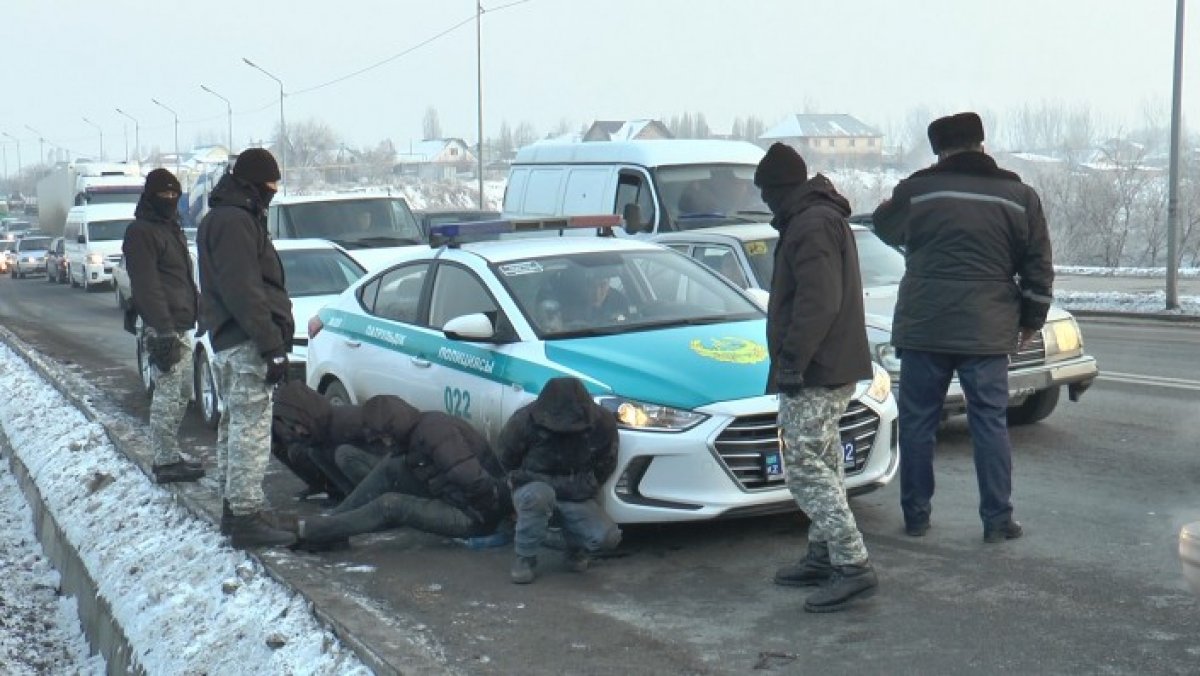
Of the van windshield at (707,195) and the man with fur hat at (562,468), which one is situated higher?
the van windshield at (707,195)

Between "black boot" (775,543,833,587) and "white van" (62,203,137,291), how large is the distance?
32.5 metres

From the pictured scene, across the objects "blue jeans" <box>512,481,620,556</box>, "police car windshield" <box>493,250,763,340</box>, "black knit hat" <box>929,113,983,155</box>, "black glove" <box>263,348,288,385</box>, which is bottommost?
"blue jeans" <box>512,481,620,556</box>

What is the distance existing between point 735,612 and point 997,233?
7.07 feet

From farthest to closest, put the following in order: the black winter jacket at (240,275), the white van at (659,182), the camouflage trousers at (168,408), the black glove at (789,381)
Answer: the white van at (659,182) → the camouflage trousers at (168,408) → the black winter jacket at (240,275) → the black glove at (789,381)

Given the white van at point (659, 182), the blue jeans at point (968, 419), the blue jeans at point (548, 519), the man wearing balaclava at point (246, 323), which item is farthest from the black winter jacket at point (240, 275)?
the white van at point (659, 182)

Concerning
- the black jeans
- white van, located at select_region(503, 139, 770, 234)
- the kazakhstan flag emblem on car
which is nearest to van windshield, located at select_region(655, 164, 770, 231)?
white van, located at select_region(503, 139, 770, 234)

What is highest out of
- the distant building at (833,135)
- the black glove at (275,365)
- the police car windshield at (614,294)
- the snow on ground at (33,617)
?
the distant building at (833,135)

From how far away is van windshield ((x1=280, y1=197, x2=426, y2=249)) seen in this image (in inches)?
728

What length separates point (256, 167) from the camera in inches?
288

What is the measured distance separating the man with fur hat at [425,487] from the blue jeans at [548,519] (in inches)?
19.0

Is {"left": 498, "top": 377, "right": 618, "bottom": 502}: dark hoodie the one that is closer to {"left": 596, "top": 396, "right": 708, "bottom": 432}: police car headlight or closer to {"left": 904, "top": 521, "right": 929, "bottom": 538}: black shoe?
{"left": 596, "top": 396, "right": 708, "bottom": 432}: police car headlight

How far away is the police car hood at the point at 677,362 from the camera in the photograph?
6.94m

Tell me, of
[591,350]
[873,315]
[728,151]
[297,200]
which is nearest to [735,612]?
[591,350]

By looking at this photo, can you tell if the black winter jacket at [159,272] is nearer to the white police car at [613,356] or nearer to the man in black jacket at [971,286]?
the white police car at [613,356]
